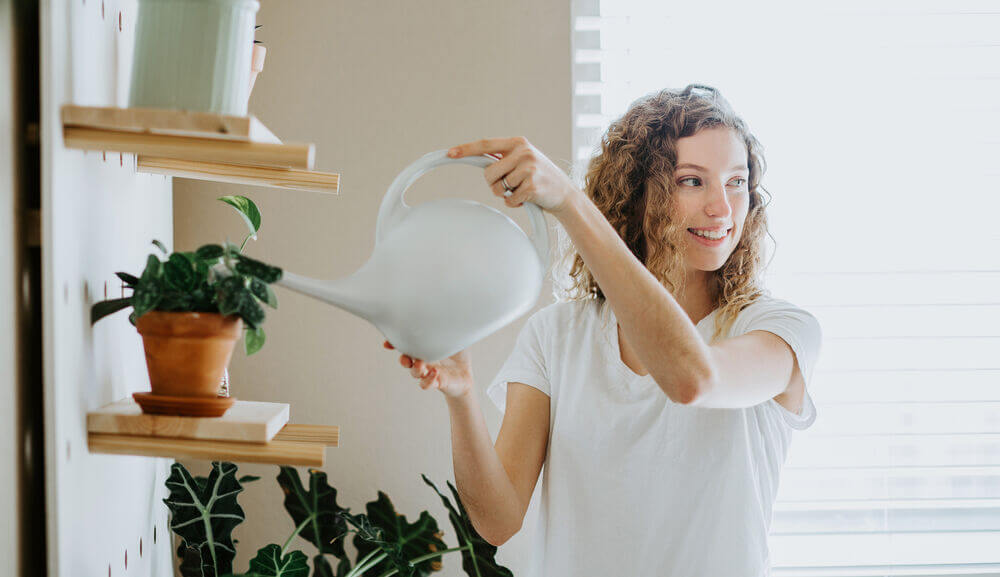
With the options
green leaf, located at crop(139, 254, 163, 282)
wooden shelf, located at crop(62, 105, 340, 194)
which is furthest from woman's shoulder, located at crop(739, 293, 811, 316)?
green leaf, located at crop(139, 254, 163, 282)

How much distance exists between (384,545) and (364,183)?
73cm

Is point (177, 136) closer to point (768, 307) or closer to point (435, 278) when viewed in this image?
point (435, 278)

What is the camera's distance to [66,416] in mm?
693

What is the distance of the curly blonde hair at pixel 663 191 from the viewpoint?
1216mm

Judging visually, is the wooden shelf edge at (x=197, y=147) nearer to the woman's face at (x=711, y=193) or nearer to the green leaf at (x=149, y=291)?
the green leaf at (x=149, y=291)

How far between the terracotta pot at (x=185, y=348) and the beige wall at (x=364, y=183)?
891 millimetres

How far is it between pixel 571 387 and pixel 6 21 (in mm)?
870

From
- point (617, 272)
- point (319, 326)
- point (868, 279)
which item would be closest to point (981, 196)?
point (868, 279)

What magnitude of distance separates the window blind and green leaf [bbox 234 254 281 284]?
4.17 feet

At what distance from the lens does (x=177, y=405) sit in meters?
0.76

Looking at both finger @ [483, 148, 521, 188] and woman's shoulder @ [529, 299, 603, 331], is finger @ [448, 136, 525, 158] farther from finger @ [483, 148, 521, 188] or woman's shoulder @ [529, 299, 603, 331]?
woman's shoulder @ [529, 299, 603, 331]

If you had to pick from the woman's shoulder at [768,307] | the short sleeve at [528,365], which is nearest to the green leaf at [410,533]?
the short sleeve at [528,365]

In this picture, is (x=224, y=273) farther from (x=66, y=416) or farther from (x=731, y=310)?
(x=731, y=310)

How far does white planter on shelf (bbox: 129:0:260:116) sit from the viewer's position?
0.70m
